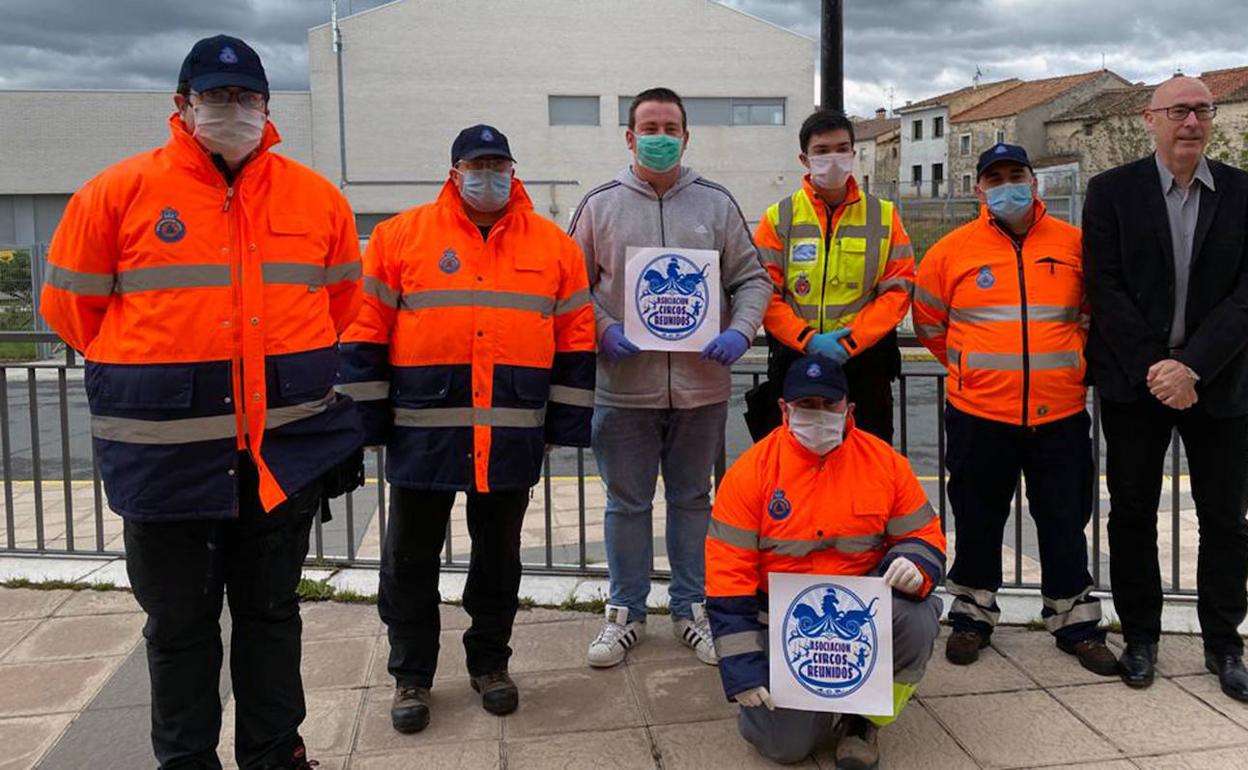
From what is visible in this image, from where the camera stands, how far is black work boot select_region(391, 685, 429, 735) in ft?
11.4

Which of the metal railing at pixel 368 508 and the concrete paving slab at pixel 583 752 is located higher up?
the metal railing at pixel 368 508

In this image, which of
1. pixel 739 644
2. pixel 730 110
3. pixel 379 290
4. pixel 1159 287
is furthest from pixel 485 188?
pixel 730 110

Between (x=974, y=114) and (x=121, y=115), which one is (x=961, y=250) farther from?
(x=974, y=114)

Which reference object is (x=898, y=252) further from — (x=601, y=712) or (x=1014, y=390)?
(x=601, y=712)

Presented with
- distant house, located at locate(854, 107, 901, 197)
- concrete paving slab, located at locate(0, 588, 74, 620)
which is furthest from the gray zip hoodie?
distant house, located at locate(854, 107, 901, 197)

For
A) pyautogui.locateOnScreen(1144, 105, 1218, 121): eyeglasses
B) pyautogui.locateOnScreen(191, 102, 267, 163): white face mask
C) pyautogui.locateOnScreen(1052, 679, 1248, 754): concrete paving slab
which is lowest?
pyautogui.locateOnScreen(1052, 679, 1248, 754): concrete paving slab

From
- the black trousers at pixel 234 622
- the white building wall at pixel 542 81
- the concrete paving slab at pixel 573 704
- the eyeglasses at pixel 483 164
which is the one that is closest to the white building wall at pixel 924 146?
the white building wall at pixel 542 81

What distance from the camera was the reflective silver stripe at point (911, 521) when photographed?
3.28 metres

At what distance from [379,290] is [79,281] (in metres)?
1.00

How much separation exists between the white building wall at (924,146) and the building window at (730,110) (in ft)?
111

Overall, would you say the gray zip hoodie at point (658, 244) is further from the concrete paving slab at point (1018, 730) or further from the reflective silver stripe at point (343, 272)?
the concrete paving slab at point (1018, 730)

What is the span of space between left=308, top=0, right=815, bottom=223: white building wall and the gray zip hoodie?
2949 centimetres

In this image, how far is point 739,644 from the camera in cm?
320

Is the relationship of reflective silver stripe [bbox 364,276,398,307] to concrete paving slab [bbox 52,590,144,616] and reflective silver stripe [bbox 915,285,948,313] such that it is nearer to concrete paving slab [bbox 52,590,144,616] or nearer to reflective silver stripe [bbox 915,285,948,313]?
reflective silver stripe [bbox 915,285,948,313]
